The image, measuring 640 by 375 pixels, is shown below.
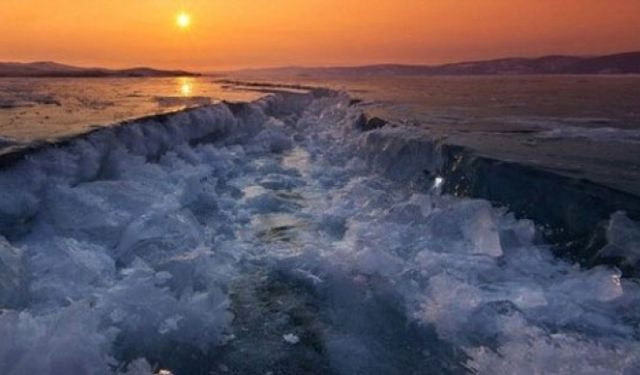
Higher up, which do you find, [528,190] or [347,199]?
[528,190]

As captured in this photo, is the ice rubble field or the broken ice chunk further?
the broken ice chunk

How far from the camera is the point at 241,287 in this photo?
6785mm

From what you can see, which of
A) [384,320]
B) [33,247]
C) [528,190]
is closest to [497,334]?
[384,320]

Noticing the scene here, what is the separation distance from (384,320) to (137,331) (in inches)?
101

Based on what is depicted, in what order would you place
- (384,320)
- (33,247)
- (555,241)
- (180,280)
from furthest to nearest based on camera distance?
1. (555,241)
2. (33,247)
3. (180,280)
4. (384,320)

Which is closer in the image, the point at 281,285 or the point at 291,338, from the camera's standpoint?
the point at 291,338

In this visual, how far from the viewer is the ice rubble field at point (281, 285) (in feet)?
16.5

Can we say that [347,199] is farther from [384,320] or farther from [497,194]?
[384,320]

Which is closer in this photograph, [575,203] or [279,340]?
[279,340]

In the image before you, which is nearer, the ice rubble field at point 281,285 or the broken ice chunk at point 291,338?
the ice rubble field at point 281,285

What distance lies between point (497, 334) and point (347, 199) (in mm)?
6078

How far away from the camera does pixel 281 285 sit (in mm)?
6922

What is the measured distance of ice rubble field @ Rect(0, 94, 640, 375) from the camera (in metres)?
5.03

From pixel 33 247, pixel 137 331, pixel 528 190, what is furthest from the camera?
pixel 528 190
